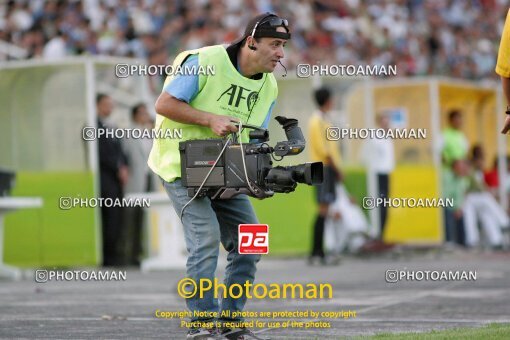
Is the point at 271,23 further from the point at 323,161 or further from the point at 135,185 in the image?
the point at 135,185

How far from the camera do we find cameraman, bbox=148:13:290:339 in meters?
7.89

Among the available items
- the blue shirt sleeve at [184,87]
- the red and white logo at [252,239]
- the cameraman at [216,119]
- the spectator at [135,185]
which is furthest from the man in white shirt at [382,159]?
the blue shirt sleeve at [184,87]

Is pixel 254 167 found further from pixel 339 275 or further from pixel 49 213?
pixel 49 213

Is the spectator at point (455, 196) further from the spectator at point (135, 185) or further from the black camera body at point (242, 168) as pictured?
the black camera body at point (242, 168)

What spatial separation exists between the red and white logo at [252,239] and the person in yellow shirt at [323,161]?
985 centimetres

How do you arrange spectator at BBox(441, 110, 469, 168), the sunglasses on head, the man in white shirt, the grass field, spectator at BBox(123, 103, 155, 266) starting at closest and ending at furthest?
the sunglasses on head < the grass field < spectator at BBox(123, 103, 155, 266) < the man in white shirt < spectator at BBox(441, 110, 469, 168)

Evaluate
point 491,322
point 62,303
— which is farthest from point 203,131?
point 62,303

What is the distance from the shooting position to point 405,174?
22672 millimetres

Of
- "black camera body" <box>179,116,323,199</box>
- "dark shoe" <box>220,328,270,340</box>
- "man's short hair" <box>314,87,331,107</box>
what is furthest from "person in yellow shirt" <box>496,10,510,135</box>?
"man's short hair" <box>314,87,331,107</box>

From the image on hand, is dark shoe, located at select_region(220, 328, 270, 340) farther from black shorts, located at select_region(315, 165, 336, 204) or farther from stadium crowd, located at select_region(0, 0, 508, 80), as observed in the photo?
stadium crowd, located at select_region(0, 0, 508, 80)

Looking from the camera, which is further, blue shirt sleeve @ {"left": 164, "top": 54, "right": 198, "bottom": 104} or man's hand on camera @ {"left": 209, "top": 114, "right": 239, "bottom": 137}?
blue shirt sleeve @ {"left": 164, "top": 54, "right": 198, "bottom": 104}

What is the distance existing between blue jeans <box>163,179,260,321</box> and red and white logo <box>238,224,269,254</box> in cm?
11

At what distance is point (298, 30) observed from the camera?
2809 cm

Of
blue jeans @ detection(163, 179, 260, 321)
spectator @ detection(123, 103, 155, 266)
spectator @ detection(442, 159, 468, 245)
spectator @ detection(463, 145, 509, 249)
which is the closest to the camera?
blue jeans @ detection(163, 179, 260, 321)
